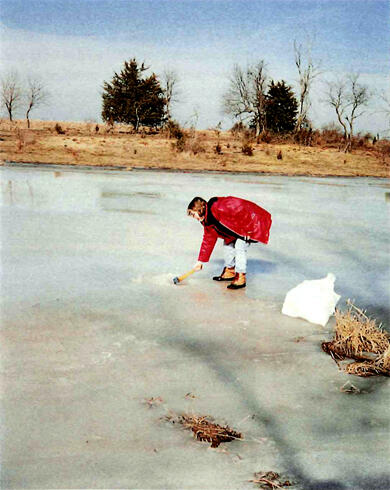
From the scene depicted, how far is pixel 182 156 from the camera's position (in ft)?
70.2

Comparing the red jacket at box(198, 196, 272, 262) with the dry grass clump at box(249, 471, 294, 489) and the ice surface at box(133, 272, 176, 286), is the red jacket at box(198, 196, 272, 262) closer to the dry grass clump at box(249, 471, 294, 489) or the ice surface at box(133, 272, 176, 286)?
the ice surface at box(133, 272, 176, 286)

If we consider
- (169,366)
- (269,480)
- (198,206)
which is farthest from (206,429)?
(198,206)

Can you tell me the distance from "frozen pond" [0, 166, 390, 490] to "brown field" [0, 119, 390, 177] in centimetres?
1243

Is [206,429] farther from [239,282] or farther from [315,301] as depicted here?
[239,282]

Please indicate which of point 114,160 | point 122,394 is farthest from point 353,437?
point 114,160

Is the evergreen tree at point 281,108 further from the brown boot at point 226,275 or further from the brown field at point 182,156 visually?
the brown boot at point 226,275

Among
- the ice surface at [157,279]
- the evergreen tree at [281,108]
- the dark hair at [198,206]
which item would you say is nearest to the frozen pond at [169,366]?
the ice surface at [157,279]

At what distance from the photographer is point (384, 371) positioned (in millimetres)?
3443

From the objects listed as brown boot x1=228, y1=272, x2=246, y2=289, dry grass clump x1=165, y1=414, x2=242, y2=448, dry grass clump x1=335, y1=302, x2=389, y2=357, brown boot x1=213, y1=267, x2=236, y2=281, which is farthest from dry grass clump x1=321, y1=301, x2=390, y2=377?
brown boot x1=213, y1=267, x2=236, y2=281

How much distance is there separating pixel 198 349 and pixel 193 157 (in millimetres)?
18273

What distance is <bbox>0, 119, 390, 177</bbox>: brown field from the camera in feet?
64.5

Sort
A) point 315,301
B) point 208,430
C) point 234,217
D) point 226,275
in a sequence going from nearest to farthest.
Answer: point 208,430 → point 315,301 → point 234,217 → point 226,275

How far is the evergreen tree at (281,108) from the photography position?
37125mm

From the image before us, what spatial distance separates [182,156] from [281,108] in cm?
1812
